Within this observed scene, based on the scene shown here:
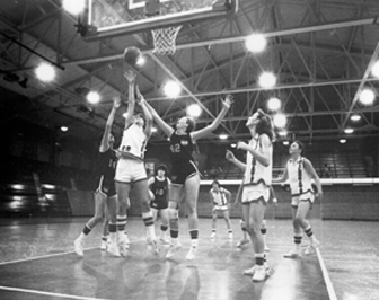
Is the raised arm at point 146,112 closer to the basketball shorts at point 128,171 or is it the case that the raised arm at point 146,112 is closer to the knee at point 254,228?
the basketball shorts at point 128,171

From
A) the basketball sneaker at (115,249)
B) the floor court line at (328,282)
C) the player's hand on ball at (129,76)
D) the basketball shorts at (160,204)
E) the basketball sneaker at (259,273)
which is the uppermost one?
the player's hand on ball at (129,76)

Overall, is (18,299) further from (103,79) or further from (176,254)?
(103,79)

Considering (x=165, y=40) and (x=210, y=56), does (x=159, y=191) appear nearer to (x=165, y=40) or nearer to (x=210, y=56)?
(x=165, y=40)

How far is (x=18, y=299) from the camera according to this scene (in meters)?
3.30

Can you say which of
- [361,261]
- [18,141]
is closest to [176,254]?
[361,261]

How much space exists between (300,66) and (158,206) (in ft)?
→ 50.4

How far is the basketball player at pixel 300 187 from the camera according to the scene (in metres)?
6.79

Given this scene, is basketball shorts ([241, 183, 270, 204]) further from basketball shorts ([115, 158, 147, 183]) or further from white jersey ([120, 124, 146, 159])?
white jersey ([120, 124, 146, 159])

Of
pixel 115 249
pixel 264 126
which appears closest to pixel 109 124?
pixel 115 249

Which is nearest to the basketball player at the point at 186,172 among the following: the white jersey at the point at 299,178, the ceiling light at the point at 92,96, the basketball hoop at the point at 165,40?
the white jersey at the point at 299,178

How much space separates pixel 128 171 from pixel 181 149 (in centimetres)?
89

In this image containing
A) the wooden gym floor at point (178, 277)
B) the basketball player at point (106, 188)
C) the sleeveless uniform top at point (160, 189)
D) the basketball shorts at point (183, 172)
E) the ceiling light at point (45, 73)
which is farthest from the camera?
the ceiling light at point (45, 73)

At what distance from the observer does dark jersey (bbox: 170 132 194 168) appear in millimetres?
5797

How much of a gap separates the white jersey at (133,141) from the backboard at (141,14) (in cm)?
195
